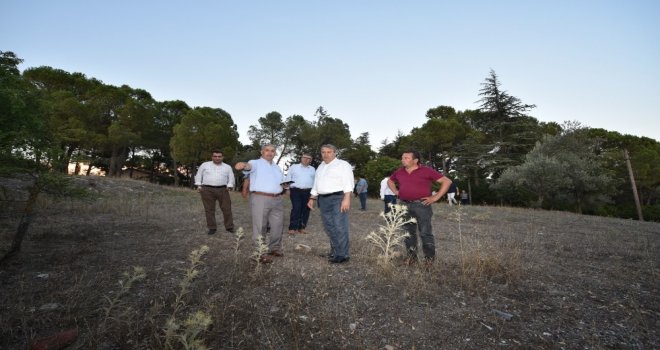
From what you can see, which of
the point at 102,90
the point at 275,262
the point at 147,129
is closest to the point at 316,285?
the point at 275,262

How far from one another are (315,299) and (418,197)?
6.98 feet

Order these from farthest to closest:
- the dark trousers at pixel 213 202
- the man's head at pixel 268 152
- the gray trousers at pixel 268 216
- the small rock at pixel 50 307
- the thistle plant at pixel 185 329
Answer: the dark trousers at pixel 213 202, the man's head at pixel 268 152, the gray trousers at pixel 268 216, the small rock at pixel 50 307, the thistle plant at pixel 185 329

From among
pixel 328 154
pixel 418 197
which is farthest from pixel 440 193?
pixel 328 154

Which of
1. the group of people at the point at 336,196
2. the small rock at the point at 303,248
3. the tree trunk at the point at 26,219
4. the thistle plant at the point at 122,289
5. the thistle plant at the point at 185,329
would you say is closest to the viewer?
the thistle plant at the point at 185,329

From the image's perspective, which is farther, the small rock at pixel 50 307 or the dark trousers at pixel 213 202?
the dark trousers at pixel 213 202

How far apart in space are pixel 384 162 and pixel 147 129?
27.0 m

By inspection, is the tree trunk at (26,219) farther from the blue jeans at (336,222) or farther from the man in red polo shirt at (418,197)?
the man in red polo shirt at (418,197)

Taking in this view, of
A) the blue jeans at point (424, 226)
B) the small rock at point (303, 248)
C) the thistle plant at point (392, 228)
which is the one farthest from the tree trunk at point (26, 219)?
the blue jeans at point (424, 226)

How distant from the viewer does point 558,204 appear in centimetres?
2498

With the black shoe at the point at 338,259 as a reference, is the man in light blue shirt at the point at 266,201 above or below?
above

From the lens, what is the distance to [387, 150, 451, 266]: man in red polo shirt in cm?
427

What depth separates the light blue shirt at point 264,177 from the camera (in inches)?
189

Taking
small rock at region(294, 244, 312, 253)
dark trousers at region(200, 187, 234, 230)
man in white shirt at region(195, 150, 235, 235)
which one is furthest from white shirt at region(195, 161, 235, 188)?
small rock at region(294, 244, 312, 253)

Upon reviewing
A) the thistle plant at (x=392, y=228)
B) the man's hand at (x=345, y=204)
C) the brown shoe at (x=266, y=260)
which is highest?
the man's hand at (x=345, y=204)
